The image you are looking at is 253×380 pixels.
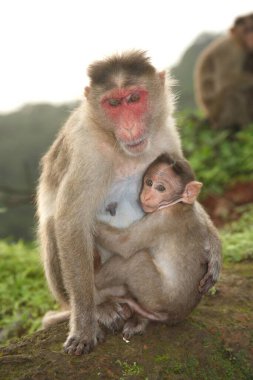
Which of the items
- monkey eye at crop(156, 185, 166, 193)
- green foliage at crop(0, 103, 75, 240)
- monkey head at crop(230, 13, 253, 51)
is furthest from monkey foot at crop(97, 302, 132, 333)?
monkey head at crop(230, 13, 253, 51)

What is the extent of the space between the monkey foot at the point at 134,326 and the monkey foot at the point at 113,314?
48 millimetres

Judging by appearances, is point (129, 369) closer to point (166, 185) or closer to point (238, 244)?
point (166, 185)

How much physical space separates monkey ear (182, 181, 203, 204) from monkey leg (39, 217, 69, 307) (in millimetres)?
1118

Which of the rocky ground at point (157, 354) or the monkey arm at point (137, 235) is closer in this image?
the rocky ground at point (157, 354)

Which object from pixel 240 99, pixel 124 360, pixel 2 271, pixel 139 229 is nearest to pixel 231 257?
pixel 139 229

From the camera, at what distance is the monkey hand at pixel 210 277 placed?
13.4 feet

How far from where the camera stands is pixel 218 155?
12.1 m

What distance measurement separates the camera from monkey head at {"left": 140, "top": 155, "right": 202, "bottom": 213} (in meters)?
4.09

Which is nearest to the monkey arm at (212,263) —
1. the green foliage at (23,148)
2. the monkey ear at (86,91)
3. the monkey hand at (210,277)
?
the monkey hand at (210,277)

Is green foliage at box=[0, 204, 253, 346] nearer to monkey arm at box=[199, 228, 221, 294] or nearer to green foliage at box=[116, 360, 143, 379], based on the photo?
monkey arm at box=[199, 228, 221, 294]

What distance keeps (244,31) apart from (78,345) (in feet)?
34.0

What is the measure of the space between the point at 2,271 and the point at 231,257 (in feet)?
9.92

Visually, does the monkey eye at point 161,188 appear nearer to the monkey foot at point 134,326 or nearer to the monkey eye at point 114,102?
the monkey eye at point 114,102

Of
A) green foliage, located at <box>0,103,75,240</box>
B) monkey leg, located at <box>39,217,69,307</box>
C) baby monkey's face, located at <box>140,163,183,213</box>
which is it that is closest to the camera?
baby monkey's face, located at <box>140,163,183,213</box>
